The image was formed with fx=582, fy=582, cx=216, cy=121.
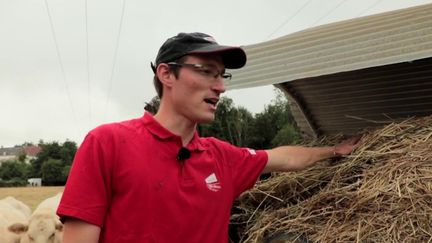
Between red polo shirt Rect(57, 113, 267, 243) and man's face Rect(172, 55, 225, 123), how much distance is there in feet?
0.49

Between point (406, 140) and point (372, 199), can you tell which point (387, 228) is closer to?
point (372, 199)

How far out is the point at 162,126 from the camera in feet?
9.48

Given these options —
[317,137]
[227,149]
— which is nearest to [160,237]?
[227,149]

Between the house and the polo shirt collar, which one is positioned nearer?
the polo shirt collar

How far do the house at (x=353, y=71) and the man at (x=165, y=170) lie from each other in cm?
102

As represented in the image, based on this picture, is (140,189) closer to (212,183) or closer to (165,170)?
(165,170)

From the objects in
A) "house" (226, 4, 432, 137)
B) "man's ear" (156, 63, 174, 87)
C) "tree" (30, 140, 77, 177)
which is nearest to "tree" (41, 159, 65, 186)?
"tree" (30, 140, 77, 177)

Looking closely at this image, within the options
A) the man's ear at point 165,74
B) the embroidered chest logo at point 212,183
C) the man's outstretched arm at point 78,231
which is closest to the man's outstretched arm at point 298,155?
the embroidered chest logo at point 212,183

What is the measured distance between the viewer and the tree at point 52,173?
268 feet

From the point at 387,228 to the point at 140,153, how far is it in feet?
4.71

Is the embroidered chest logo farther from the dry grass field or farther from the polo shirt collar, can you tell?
the dry grass field

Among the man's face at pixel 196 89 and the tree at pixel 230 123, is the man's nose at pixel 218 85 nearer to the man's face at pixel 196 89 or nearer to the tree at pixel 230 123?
the man's face at pixel 196 89

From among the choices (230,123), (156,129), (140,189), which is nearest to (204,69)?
(156,129)

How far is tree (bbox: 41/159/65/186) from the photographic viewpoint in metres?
81.6
